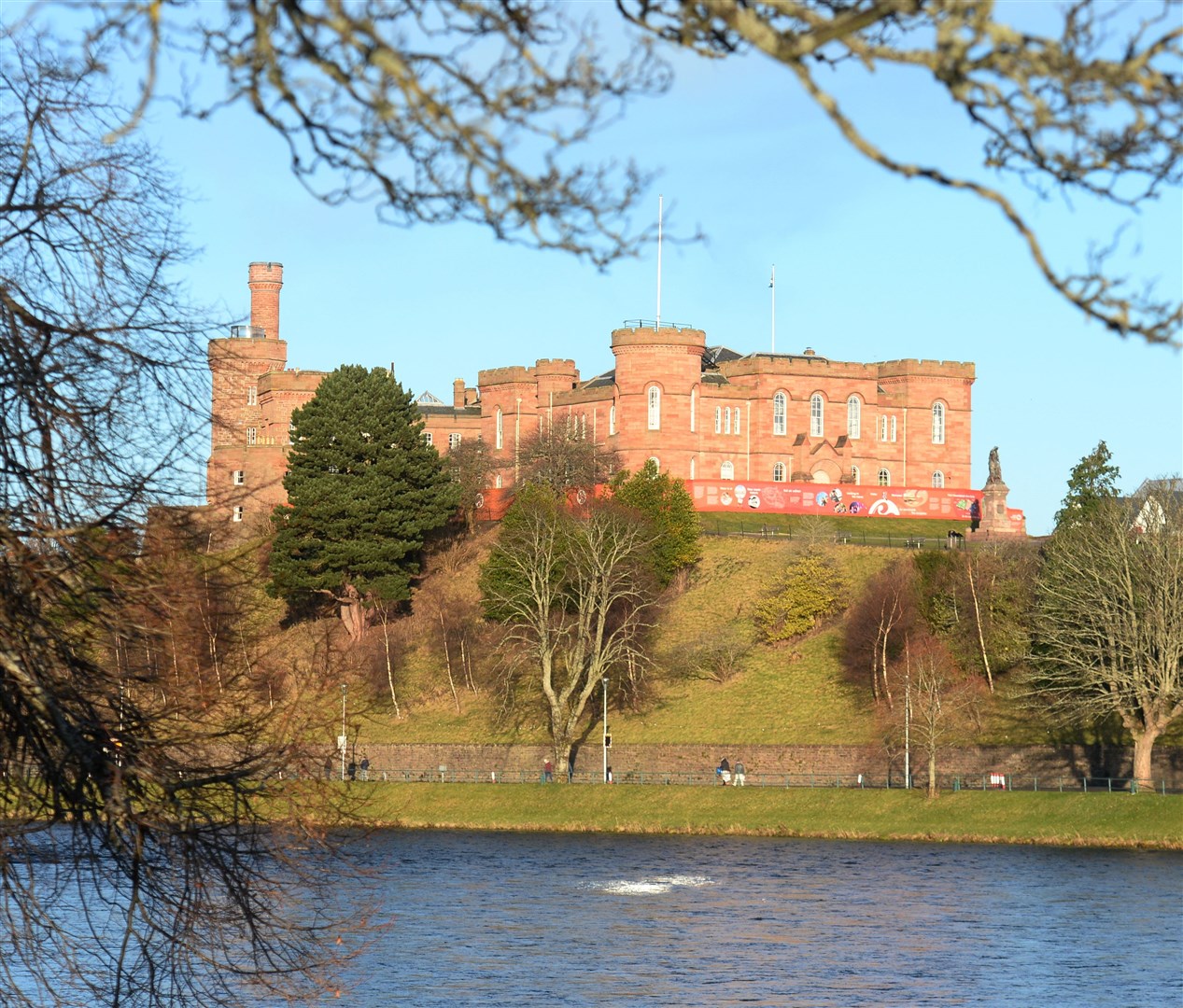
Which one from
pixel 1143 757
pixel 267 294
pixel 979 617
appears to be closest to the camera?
pixel 1143 757

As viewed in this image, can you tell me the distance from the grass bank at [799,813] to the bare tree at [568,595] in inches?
221

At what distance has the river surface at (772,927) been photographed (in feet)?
104

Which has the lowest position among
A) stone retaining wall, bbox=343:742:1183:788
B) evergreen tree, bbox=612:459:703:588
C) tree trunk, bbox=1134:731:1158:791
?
stone retaining wall, bbox=343:742:1183:788

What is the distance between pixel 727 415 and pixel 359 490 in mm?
27917

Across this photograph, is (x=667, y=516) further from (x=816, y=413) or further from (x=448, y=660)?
(x=816, y=413)

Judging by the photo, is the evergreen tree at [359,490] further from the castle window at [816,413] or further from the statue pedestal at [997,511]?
the statue pedestal at [997,511]

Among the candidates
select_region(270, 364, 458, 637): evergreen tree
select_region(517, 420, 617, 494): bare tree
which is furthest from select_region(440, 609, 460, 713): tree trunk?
select_region(517, 420, 617, 494): bare tree

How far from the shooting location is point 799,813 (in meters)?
59.2

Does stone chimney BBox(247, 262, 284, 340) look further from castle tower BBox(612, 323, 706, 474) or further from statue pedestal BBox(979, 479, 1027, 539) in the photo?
statue pedestal BBox(979, 479, 1027, 539)

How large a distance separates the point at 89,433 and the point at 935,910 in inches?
1297

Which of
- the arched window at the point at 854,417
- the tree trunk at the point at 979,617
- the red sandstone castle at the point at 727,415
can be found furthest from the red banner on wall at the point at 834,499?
the tree trunk at the point at 979,617

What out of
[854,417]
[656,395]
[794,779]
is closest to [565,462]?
[656,395]

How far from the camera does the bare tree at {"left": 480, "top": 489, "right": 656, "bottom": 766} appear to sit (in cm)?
7012

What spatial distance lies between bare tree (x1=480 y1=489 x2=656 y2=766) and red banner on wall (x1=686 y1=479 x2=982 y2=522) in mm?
14737
